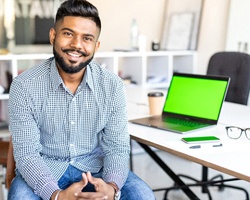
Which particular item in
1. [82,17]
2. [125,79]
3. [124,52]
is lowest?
[125,79]

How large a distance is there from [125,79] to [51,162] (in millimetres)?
2319

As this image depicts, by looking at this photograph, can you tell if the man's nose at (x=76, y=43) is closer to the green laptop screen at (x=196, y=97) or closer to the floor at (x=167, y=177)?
the green laptop screen at (x=196, y=97)

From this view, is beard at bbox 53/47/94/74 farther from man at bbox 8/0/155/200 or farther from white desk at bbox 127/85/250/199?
white desk at bbox 127/85/250/199

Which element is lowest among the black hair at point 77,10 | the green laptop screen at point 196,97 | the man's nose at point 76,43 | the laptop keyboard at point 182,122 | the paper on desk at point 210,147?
the laptop keyboard at point 182,122

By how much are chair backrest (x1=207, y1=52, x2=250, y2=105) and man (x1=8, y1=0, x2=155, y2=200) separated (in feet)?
4.16

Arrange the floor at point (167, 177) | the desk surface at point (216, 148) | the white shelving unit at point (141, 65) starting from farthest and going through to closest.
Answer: the white shelving unit at point (141, 65), the floor at point (167, 177), the desk surface at point (216, 148)

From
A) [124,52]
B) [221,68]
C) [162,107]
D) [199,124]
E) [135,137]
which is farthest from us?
[124,52]

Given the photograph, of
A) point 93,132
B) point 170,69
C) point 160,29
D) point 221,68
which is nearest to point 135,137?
point 93,132

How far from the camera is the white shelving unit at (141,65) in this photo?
3.73 metres

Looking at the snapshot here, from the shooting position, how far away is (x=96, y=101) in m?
1.83

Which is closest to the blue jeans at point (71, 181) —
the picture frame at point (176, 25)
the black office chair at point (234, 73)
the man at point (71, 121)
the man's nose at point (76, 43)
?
the man at point (71, 121)

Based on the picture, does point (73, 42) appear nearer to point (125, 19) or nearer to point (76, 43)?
point (76, 43)

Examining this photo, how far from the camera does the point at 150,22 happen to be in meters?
4.54

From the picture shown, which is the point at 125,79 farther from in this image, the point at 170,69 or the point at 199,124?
the point at 199,124
